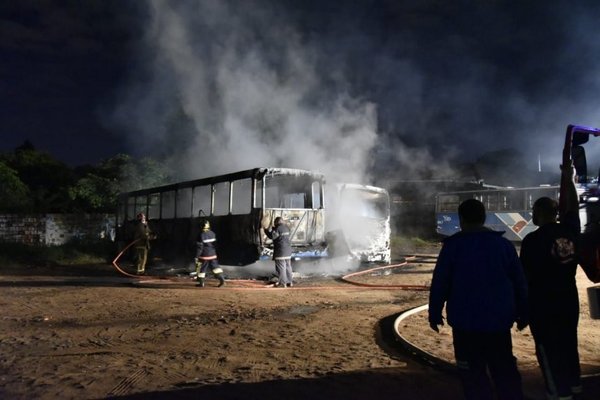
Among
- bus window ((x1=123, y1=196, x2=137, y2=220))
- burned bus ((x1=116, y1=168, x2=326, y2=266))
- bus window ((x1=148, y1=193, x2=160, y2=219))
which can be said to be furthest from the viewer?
bus window ((x1=123, y1=196, x2=137, y2=220))

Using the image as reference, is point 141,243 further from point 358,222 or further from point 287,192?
point 358,222

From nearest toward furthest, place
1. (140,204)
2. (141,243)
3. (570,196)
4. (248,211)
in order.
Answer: (570,196), (248,211), (141,243), (140,204)

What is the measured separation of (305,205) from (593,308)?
9677mm

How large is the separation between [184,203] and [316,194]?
14.3 feet

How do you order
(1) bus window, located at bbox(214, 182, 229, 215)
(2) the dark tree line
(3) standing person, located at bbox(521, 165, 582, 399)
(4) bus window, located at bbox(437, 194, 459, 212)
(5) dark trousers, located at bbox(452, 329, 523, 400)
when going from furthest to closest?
(4) bus window, located at bbox(437, 194, 459, 212) < (2) the dark tree line < (1) bus window, located at bbox(214, 182, 229, 215) < (3) standing person, located at bbox(521, 165, 582, 399) < (5) dark trousers, located at bbox(452, 329, 523, 400)

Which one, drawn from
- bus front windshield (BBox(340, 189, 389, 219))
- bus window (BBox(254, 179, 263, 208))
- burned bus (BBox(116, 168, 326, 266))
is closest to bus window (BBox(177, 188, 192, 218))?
burned bus (BBox(116, 168, 326, 266))

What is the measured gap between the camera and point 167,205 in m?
16.1

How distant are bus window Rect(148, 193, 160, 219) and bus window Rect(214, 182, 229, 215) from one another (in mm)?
3972

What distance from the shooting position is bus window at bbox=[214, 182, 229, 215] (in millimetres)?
13047

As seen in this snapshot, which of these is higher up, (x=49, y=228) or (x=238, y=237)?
(x=49, y=228)

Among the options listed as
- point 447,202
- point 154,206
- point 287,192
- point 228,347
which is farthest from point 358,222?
point 447,202

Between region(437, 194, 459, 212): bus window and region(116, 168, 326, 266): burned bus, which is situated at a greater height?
region(437, 194, 459, 212): bus window

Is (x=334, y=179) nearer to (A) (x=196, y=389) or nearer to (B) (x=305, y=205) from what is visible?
(B) (x=305, y=205)

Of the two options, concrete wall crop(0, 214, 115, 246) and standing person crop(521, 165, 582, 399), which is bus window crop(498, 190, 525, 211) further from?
standing person crop(521, 165, 582, 399)
